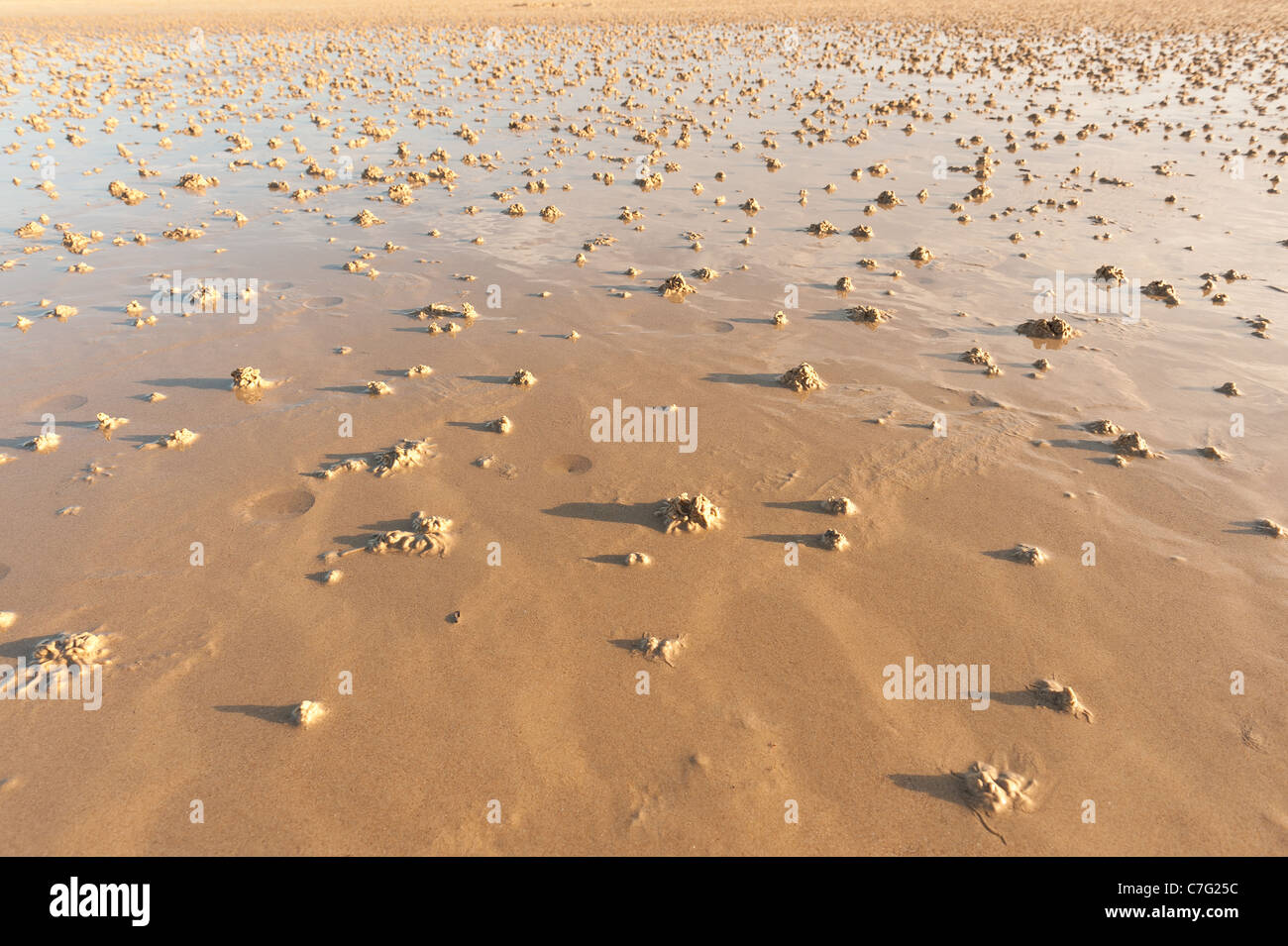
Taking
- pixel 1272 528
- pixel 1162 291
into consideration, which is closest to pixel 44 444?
pixel 1272 528

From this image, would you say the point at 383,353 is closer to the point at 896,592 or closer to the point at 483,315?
the point at 483,315

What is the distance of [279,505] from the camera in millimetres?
6734

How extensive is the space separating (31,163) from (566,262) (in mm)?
17764

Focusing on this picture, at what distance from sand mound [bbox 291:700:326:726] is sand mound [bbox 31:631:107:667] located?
192 cm

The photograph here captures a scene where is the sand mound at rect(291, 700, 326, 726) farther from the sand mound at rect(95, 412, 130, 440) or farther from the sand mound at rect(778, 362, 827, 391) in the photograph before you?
the sand mound at rect(778, 362, 827, 391)

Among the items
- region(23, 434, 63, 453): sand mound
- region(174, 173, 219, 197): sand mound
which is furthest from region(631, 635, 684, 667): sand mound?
region(174, 173, 219, 197): sand mound

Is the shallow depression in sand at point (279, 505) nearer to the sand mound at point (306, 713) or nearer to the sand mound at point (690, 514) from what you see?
the sand mound at point (306, 713)

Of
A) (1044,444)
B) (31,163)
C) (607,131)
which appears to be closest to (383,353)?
(1044,444)

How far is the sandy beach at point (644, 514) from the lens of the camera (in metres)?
4.30

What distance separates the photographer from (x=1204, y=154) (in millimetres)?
18578

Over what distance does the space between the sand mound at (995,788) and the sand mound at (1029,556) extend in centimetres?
240

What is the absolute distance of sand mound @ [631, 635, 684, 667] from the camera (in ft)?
17.0

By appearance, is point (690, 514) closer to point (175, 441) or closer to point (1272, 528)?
point (1272, 528)

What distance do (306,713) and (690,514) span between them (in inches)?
148
